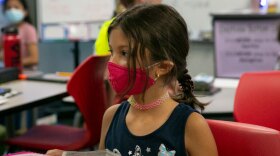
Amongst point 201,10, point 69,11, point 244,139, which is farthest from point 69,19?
point 244,139

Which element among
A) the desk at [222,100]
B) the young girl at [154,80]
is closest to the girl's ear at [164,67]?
the young girl at [154,80]

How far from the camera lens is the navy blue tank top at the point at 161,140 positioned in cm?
114

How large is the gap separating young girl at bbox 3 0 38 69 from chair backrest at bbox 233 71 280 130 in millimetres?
2639

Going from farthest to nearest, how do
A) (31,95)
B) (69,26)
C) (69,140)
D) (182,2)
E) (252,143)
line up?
(69,26), (182,2), (69,140), (31,95), (252,143)

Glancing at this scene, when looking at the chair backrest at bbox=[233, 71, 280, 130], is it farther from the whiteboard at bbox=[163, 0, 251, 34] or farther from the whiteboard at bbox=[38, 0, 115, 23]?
the whiteboard at bbox=[38, 0, 115, 23]

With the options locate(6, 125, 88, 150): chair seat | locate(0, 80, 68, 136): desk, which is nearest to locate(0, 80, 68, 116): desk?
locate(0, 80, 68, 136): desk

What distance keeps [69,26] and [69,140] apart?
111 inches

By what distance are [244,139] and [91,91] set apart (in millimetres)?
1264

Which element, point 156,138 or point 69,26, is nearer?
point 156,138

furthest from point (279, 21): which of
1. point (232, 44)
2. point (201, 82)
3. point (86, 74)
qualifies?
point (86, 74)

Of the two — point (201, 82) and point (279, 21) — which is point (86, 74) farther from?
point (279, 21)

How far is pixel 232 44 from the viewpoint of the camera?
10.4 ft

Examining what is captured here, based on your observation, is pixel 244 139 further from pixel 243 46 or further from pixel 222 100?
pixel 243 46

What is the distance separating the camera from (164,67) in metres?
1.17
